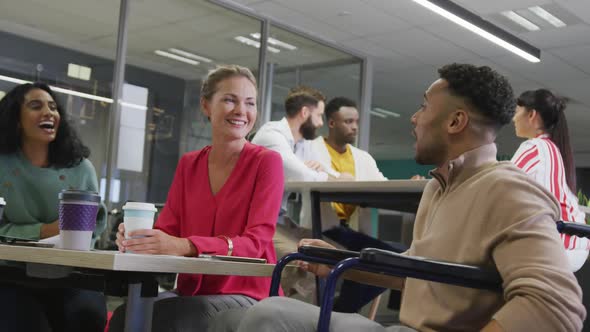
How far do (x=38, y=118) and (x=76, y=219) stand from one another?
1.24 m

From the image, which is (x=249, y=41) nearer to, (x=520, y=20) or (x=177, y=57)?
(x=177, y=57)

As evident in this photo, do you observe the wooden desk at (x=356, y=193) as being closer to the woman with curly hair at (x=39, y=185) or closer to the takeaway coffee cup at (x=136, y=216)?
the woman with curly hair at (x=39, y=185)

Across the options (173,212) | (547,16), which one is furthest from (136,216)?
(547,16)

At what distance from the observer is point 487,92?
1.33 m

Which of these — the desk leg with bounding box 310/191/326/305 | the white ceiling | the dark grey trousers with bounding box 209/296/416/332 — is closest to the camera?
the dark grey trousers with bounding box 209/296/416/332

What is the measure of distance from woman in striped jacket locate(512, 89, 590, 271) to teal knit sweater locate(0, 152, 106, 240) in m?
1.82

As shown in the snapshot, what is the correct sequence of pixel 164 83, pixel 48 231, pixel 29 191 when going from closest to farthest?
pixel 48 231, pixel 29 191, pixel 164 83

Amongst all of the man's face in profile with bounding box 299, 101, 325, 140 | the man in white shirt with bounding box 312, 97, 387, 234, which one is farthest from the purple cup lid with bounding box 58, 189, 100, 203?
the man's face in profile with bounding box 299, 101, 325, 140

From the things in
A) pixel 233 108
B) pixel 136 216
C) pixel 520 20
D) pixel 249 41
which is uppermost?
pixel 520 20

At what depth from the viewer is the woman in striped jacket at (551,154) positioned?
2867 millimetres

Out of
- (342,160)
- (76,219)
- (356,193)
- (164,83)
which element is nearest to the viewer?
(76,219)

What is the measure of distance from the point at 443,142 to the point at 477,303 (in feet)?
1.13

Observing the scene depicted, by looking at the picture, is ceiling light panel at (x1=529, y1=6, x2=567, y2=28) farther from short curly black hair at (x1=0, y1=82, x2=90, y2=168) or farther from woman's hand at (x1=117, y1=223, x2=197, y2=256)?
woman's hand at (x1=117, y1=223, x2=197, y2=256)

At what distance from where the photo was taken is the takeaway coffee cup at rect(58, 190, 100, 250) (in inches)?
50.6
